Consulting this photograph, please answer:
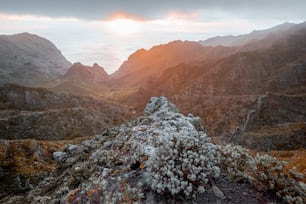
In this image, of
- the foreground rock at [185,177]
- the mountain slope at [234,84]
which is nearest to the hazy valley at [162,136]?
the foreground rock at [185,177]

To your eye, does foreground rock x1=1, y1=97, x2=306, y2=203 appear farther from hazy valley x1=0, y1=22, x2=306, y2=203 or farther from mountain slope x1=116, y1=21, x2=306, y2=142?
mountain slope x1=116, y1=21, x2=306, y2=142

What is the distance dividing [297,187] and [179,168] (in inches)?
127

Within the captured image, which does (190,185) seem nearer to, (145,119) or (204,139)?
(204,139)

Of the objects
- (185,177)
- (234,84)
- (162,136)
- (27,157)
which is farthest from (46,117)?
(234,84)

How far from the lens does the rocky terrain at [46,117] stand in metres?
46.3

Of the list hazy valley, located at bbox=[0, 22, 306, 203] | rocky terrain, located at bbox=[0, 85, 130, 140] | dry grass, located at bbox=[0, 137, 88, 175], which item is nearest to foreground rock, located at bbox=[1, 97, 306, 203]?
hazy valley, located at bbox=[0, 22, 306, 203]

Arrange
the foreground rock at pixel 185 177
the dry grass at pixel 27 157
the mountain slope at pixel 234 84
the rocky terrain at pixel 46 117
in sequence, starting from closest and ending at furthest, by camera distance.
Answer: the foreground rock at pixel 185 177 < the dry grass at pixel 27 157 < the rocky terrain at pixel 46 117 < the mountain slope at pixel 234 84

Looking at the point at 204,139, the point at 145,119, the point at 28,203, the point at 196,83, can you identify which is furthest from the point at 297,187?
the point at 196,83

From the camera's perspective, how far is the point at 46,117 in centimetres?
5191


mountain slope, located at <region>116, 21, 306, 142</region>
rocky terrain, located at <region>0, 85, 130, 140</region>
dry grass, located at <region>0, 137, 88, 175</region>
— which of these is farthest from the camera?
mountain slope, located at <region>116, 21, 306, 142</region>

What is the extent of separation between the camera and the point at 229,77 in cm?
14012

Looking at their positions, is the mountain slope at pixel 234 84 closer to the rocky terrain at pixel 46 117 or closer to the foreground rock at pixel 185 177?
the rocky terrain at pixel 46 117

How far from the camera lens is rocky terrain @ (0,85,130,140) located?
46281mm

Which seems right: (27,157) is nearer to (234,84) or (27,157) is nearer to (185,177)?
(185,177)
